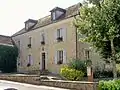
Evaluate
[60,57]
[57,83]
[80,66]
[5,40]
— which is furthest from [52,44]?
[57,83]

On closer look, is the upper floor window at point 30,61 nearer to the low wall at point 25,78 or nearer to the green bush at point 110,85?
the low wall at point 25,78

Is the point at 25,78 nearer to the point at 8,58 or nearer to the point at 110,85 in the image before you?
the point at 110,85

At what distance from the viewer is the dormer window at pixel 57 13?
3206 centimetres

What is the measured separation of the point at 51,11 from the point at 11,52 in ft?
30.4

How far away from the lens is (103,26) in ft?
62.4

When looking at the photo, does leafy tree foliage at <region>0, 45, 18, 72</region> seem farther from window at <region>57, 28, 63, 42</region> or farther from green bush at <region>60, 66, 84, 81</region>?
green bush at <region>60, 66, 84, 81</region>

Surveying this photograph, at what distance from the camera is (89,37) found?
66.0 ft

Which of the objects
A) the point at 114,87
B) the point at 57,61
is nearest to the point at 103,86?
the point at 114,87

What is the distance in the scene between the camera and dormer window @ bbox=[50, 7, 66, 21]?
32.1 metres

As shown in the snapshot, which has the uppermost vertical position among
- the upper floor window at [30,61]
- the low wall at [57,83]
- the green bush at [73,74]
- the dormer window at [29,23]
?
the dormer window at [29,23]

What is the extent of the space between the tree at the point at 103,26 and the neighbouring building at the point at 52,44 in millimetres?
6098

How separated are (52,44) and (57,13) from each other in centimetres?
395

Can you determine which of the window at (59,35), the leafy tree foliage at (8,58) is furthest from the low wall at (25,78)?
the leafy tree foliage at (8,58)

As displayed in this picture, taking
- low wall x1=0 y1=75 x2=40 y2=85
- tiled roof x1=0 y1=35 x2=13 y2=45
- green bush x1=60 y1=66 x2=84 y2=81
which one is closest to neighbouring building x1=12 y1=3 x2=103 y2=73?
tiled roof x1=0 y1=35 x2=13 y2=45
